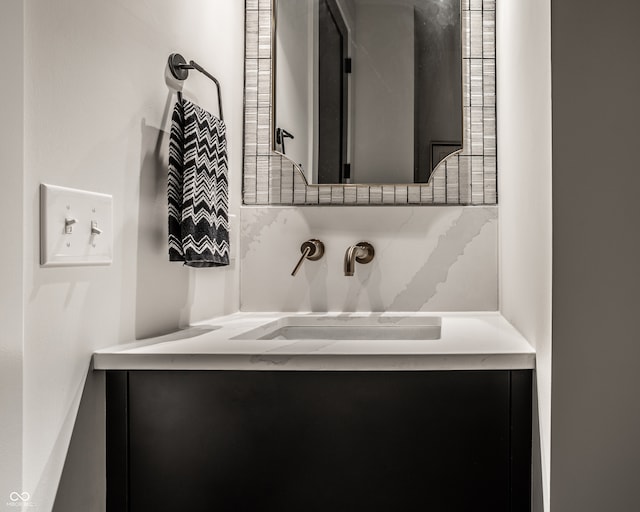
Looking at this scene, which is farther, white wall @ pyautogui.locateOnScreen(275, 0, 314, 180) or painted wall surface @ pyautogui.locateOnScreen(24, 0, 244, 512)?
white wall @ pyautogui.locateOnScreen(275, 0, 314, 180)

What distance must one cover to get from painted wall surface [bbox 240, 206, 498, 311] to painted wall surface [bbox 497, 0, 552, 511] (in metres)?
0.11

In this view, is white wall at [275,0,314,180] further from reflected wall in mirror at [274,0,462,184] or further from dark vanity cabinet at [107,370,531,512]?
dark vanity cabinet at [107,370,531,512]

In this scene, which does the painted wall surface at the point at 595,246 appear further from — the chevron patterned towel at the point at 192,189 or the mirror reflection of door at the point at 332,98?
the mirror reflection of door at the point at 332,98

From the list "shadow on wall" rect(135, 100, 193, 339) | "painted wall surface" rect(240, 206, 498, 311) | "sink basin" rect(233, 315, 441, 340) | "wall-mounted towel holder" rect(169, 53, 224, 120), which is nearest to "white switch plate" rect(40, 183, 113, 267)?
"shadow on wall" rect(135, 100, 193, 339)

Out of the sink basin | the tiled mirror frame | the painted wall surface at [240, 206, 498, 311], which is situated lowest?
the sink basin

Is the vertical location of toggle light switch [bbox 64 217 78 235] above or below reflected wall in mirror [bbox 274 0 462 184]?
below

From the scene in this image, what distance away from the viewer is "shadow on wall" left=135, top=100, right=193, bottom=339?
44.1 inches

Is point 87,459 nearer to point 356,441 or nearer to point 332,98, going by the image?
point 356,441

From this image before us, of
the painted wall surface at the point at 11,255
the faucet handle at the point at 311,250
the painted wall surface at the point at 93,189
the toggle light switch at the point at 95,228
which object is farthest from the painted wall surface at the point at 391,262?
the painted wall surface at the point at 11,255

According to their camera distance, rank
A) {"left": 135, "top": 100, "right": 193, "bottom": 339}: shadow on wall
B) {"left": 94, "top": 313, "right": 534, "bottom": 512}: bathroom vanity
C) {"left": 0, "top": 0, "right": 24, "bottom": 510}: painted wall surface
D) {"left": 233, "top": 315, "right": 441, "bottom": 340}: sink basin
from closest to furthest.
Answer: {"left": 0, "top": 0, "right": 24, "bottom": 510}: painted wall surface, {"left": 94, "top": 313, "right": 534, "bottom": 512}: bathroom vanity, {"left": 135, "top": 100, "right": 193, "bottom": 339}: shadow on wall, {"left": 233, "top": 315, "right": 441, "bottom": 340}: sink basin

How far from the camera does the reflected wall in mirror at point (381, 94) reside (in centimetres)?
164

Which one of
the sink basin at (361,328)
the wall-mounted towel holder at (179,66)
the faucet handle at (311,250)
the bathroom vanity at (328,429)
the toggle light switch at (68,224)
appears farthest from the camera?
the faucet handle at (311,250)

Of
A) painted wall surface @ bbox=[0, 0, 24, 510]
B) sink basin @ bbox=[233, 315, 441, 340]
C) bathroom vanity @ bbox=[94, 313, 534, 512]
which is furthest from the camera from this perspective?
sink basin @ bbox=[233, 315, 441, 340]

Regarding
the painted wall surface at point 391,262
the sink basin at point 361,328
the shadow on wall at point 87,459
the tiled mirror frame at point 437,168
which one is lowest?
the shadow on wall at point 87,459
